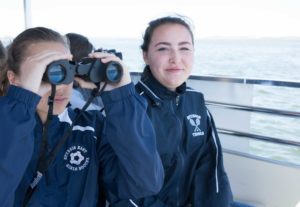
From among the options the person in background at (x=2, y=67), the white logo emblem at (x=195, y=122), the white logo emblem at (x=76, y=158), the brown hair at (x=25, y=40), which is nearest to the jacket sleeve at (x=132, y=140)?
the white logo emblem at (x=76, y=158)

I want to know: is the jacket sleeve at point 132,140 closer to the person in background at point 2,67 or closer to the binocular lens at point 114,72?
the binocular lens at point 114,72

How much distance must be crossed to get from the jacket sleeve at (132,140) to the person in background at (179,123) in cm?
31

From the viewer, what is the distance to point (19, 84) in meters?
0.93

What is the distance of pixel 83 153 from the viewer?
1.14 metres

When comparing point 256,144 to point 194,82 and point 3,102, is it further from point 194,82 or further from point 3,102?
point 3,102

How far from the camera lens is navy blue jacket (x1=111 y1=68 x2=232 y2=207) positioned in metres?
1.38

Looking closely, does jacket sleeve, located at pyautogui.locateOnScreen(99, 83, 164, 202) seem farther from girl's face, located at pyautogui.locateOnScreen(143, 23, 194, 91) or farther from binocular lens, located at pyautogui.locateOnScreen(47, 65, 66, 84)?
girl's face, located at pyautogui.locateOnScreen(143, 23, 194, 91)

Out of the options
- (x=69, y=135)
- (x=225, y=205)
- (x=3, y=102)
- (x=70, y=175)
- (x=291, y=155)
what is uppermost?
(x=3, y=102)

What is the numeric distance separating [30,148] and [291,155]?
2.12 meters

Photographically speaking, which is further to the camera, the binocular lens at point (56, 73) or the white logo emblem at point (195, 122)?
the white logo emblem at point (195, 122)

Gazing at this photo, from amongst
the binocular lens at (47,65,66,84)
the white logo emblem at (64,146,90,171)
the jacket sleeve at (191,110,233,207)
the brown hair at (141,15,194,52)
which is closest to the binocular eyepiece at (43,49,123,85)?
the binocular lens at (47,65,66,84)

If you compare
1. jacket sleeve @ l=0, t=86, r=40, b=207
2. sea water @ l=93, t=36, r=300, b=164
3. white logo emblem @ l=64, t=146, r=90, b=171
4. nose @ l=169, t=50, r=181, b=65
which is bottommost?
sea water @ l=93, t=36, r=300, b=164

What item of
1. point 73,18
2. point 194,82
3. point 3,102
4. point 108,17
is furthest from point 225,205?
point 108,17

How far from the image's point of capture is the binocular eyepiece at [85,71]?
0.91m
